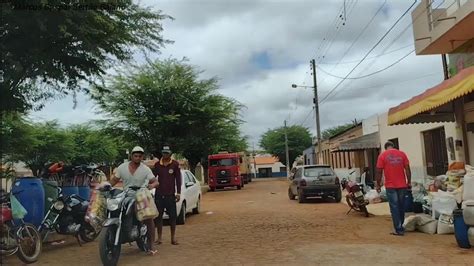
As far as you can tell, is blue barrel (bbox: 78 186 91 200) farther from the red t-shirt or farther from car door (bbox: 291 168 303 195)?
car door (bbox: 291 168 303 195)

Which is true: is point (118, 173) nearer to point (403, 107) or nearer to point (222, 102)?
point (403, 107)

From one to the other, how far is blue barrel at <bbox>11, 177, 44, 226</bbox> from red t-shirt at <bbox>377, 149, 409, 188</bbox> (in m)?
6.58

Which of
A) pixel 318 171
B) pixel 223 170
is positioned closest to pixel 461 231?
pixel 318 171

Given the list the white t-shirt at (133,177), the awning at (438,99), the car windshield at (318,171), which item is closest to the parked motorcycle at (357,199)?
the awning at (438,99)

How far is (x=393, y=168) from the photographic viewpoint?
10.5 meters

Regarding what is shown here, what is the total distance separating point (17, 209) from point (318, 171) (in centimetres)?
1385

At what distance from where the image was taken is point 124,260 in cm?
826

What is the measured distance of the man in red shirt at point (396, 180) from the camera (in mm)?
10195

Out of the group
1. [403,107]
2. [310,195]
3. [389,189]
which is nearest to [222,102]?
[310,195]

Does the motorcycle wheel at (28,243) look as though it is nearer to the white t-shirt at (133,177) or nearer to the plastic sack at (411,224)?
the white t-shirt at (133,177)

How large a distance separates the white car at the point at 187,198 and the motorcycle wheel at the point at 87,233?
108 inches

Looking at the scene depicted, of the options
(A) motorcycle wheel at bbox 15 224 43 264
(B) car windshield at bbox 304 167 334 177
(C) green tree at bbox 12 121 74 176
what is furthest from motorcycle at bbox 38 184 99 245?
(C) green tree at bbox 12 121 74 176

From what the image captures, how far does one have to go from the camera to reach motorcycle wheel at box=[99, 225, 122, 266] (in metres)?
7.41

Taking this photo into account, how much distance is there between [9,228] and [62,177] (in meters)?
3.17
